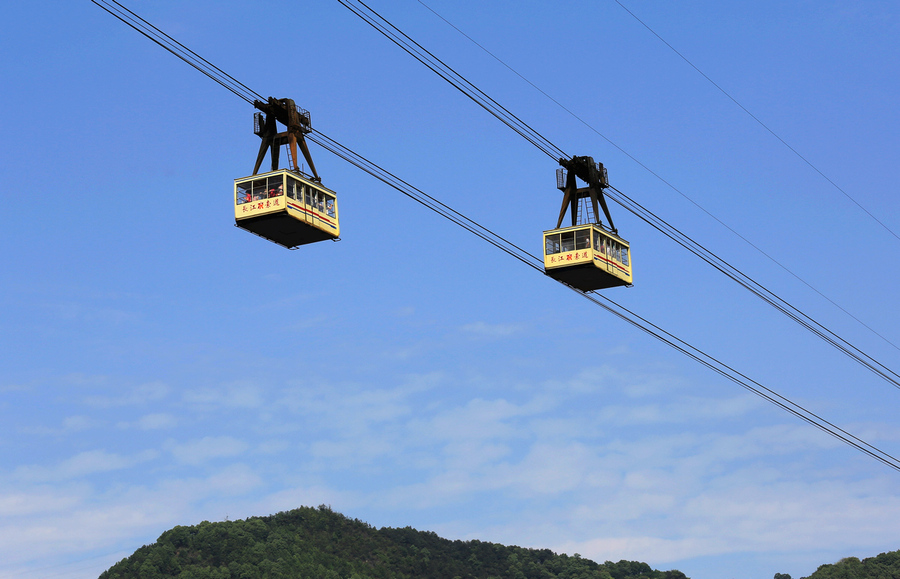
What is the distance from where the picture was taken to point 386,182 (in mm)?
46344

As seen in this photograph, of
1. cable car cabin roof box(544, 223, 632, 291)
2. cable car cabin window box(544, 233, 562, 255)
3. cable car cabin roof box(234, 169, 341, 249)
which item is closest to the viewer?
cable car cabin roof box(234, 169, 341, 249)

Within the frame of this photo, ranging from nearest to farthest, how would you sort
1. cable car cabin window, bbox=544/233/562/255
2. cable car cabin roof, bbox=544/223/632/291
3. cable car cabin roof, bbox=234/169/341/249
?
cable car cabin roof, bbox=234/169/341/249, cable car cabin roof, bbox=544/223/632/291, cable car cabin window, bbox=544/233/562/255

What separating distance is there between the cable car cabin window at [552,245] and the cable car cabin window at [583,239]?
0.92 metres

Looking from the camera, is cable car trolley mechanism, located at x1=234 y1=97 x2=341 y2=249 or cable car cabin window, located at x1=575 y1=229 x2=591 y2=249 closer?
cable car trolley mechanism, located at x1=234 y1=97 x2=341 y2=249

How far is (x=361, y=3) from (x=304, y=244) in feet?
39.7

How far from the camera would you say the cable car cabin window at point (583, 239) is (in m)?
57.5

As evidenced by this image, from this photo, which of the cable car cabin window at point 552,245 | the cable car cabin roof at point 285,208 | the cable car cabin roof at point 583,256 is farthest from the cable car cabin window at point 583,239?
the cable car cabin roof at point 285,208

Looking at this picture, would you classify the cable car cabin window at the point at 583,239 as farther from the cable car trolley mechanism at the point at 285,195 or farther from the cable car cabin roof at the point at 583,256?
the cable car trolley mechanism at the point at 285,195

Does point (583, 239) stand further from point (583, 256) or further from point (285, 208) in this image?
point (285, 208)

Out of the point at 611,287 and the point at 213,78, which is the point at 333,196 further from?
the point at 611,287

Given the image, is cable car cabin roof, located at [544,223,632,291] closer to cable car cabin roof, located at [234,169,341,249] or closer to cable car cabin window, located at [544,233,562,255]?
cable car cabin window, located at [544,233,562,255]

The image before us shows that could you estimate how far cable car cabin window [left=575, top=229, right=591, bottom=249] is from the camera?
57.5 m

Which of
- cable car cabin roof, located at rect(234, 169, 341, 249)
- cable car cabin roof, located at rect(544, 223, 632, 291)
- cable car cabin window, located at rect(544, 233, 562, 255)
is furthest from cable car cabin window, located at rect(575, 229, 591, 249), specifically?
cable car cabin roof, located at rect(234, 169, 341, 249)

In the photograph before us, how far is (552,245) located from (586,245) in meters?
1.72
